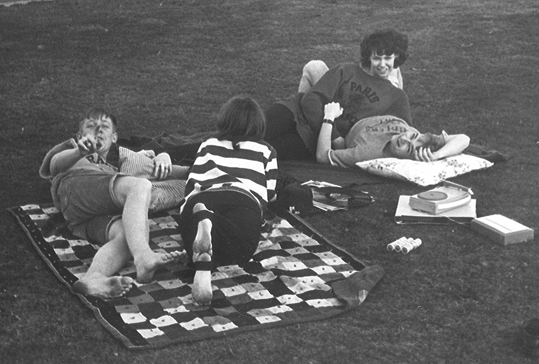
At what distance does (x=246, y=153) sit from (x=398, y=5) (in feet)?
24.1

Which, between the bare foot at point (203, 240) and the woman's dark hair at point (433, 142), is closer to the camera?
the bare foot at point (203, 240)

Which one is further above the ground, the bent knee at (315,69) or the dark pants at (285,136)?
the bent knee at (315,69)

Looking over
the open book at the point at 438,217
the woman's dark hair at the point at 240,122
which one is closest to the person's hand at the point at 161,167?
the woman's dark hair at the point at 240,122

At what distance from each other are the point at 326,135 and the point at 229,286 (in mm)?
2015

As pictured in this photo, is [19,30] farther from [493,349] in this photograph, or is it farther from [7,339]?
[493,349]

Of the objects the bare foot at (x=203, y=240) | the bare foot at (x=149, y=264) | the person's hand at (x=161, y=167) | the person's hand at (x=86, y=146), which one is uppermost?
the person's hand at (x=86, y=146)

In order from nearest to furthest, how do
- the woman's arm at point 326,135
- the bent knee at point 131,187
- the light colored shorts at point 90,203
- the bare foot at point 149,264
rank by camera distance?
the bare foot at point 149,264 < the bent knee at point 131,187 < the light colored shorts at point 90,203 < the woman's arm at point 326,135

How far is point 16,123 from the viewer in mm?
6867

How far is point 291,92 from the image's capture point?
25.9 ft

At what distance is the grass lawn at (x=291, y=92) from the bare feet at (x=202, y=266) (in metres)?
0.34

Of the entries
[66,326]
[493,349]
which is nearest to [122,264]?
[66,326]

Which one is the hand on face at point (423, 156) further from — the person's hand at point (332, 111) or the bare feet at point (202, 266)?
the bare feet at point (202, 266)

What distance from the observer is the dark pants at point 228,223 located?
420cm

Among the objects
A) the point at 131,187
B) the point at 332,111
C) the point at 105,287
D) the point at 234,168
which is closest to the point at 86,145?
the point at 131,187
